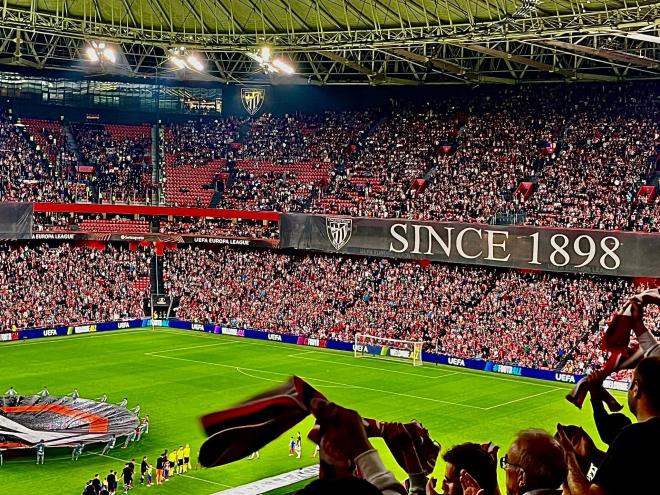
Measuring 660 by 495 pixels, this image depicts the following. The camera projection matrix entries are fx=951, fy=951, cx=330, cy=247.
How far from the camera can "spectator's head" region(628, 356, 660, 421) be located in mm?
4789

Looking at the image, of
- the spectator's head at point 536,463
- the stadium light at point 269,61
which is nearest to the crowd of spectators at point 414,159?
the stadium light at point 269,61

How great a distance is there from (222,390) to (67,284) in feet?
75.4

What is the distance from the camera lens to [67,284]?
63.9 meters

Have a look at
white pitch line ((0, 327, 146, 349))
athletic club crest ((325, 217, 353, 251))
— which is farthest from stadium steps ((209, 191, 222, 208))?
athletic club crest ((325, 217, 353, 251))

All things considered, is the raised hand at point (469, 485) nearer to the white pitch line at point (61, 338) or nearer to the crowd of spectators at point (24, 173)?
the white pitch line at point (61, 338)

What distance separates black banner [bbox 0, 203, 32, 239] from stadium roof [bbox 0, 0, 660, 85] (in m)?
9.81

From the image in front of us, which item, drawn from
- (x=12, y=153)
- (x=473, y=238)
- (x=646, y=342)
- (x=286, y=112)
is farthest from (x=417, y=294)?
(x=646, y=342)

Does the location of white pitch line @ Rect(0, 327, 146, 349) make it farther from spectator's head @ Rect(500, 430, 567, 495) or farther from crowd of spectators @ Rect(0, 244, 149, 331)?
spectator's head @ Rect(500, 430, 567, 495)

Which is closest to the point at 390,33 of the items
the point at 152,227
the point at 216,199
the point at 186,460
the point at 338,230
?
the point at 338,230

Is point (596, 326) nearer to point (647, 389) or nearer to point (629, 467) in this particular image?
point (647, 389)

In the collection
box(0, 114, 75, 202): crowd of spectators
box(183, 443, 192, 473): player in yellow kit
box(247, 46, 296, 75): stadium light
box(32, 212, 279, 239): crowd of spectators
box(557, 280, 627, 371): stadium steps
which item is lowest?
box(183, 443, 192, 473): player in yellow kit

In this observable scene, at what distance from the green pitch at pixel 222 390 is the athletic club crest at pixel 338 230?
7.40m

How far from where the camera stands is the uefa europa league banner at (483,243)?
49406 mm

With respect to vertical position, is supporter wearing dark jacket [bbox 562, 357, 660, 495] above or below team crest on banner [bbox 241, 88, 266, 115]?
below
